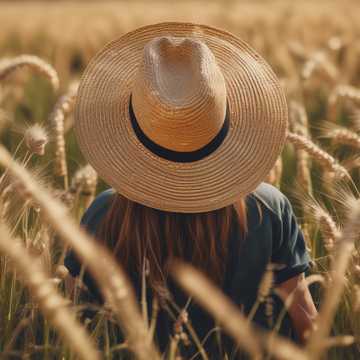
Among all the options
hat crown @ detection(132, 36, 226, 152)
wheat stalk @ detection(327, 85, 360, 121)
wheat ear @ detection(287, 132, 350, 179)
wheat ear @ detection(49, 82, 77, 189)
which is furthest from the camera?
wheat stalk @ detection(327, 85, 360, 121)

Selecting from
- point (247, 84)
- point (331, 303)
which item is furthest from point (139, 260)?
point (331, 303)

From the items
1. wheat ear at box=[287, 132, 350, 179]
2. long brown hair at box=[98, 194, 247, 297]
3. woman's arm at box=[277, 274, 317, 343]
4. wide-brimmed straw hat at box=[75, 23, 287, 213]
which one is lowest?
woman's arm at box=[277, 274, 317, 343]

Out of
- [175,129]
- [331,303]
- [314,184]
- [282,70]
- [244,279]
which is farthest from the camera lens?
[282,70]

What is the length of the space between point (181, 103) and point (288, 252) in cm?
45

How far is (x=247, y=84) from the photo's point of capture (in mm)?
1662

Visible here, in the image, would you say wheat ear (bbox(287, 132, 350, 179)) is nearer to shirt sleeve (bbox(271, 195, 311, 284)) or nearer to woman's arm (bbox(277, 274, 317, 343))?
shirt sleeve (bbox(271, 195, 311, 284))

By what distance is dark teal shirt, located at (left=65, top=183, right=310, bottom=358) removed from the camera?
61.4 inches

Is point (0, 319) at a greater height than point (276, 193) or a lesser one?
lesser

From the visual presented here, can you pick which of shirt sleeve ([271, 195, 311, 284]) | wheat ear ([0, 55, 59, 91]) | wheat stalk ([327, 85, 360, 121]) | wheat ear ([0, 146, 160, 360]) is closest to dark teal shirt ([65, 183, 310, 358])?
shirt sleeve ([271, 195, 311, 284])

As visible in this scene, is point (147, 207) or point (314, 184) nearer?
point (147, 207)

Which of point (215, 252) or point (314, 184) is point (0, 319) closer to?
point (215, 252)

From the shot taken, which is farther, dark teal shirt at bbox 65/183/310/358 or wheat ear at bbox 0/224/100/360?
dark teal shirt at bbox 65/183/310/358

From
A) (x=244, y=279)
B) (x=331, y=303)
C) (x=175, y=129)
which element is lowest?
(x=244, y=279)

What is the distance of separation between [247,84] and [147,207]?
41cm
